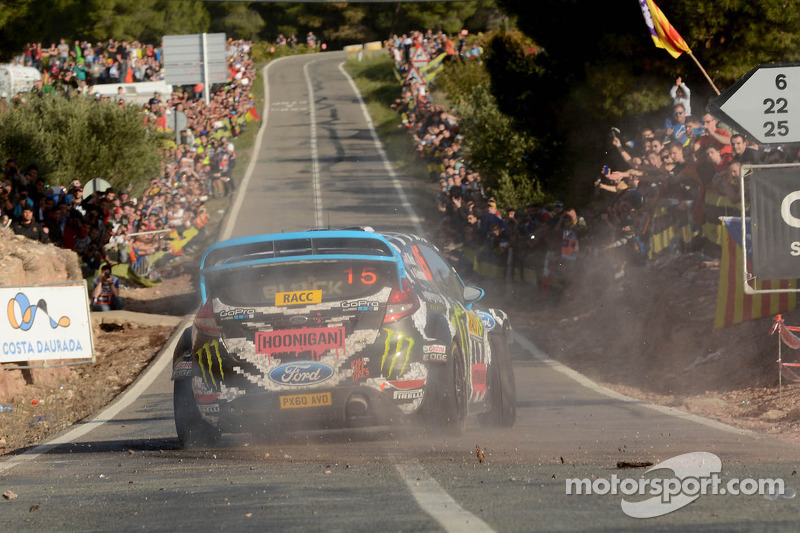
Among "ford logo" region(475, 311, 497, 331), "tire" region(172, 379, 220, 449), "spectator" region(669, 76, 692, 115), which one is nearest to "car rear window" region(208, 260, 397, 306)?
"tire" region(172, 379, 220, 449)

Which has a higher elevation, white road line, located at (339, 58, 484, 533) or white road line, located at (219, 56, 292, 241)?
white road line, located at (339, 58, 484, 533)

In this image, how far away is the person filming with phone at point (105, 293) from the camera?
921 inches

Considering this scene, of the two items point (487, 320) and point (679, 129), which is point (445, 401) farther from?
point (679, 129)

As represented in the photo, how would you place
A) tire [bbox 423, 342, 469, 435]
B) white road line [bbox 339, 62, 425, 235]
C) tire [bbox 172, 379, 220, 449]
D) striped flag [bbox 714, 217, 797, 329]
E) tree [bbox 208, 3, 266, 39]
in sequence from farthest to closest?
1. tree [bbox 208, 3, 266, 39]
2. white road line [bbox 339, 62, 425, 235]
3. striped flag [bbox 714, 217, 797, 329]
4. tire [bbox 172, 379, 220, 449]
5. tire [bbox 423, 342, 469, 435]

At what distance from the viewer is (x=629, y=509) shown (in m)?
6.16

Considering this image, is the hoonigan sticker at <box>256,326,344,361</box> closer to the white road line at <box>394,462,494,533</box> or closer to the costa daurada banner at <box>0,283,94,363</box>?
the white road line at <box>394,462,494,533</box>

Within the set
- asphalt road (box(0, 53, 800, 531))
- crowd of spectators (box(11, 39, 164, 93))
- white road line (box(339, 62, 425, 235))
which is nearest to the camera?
asphalt road (box(0, 53, 800, 531))

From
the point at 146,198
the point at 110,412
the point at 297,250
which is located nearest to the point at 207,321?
the point at 297,250

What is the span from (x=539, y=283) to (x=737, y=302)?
398 inches

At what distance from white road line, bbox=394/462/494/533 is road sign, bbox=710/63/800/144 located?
5295mm

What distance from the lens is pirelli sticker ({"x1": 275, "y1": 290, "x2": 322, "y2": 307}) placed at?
29.4ft

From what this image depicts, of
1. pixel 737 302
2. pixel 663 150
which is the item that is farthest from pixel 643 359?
pixel 663 150

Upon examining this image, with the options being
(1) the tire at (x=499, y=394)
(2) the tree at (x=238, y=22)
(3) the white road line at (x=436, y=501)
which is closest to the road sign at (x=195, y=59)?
(2) the tree at (x=238, y=22)

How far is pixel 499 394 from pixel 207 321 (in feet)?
9.31
